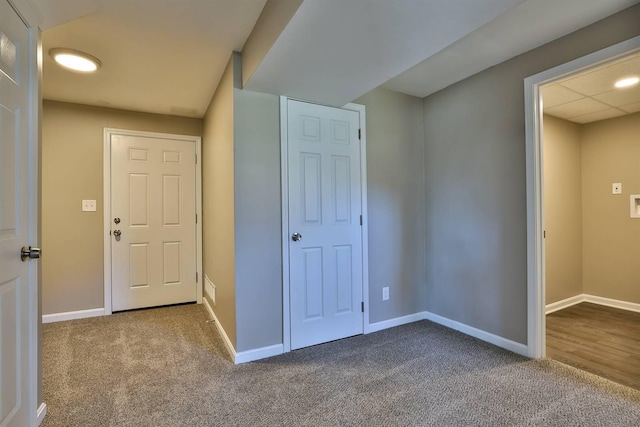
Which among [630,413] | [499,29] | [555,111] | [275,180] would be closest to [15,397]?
[275,180]

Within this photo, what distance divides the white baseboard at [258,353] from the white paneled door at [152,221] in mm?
1813

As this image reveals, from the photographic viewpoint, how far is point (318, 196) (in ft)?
8.58

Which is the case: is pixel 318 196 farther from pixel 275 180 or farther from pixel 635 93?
pixel 635 93

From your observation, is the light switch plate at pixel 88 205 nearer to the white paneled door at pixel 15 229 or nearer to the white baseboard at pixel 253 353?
the white paneled door at pixel 15 229

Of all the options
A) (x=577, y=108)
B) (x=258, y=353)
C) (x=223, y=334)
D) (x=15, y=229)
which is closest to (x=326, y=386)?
Result: (x=258, y=353)

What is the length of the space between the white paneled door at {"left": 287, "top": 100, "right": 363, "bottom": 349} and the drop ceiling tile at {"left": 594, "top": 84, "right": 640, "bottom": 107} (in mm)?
2345

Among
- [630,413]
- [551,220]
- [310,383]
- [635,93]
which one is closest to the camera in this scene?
[630,413]

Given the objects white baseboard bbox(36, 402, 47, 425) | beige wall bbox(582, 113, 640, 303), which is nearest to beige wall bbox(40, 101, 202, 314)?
white baseboard bbox(36, 402, 47, 425)

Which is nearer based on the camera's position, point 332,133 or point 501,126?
point 501,126

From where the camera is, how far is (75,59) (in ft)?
7.63

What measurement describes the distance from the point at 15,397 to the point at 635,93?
4.88 metres

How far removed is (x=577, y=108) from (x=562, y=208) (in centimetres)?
110

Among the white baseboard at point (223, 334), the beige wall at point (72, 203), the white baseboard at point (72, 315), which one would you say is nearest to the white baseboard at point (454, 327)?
the white baseboard at point (223, 334)

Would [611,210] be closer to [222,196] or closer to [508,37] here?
[508,37]
